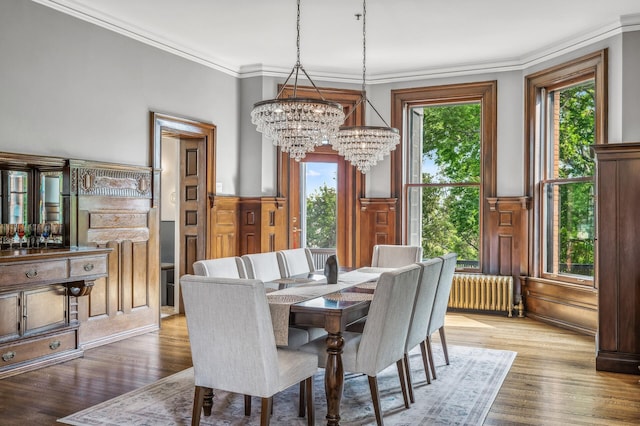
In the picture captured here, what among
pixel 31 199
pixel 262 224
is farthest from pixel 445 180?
pixel 31 199

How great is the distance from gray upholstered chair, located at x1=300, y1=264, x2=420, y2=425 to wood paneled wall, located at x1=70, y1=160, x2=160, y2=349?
254 cm

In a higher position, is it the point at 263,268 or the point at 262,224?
the point at 262,224

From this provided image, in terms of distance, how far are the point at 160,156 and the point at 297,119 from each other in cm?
257

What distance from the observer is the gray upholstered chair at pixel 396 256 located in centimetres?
529

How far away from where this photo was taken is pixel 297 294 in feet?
11.7

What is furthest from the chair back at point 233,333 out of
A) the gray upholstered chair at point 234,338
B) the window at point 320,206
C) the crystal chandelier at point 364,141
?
the window at point 320,206

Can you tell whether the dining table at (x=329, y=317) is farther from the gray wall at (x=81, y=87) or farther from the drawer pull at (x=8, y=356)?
the gray wall at (x=81, y=87)

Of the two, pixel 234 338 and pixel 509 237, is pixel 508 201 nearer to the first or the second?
pixel 509 237

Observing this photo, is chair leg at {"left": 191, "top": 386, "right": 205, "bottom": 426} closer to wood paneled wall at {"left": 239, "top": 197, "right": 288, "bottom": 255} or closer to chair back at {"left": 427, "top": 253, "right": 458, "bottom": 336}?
chair back at {"left": 427, "top": 253, "right": 458, "bottom": 336}

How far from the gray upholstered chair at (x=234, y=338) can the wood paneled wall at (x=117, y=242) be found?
242cm

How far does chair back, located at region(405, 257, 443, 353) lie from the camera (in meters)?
3.61

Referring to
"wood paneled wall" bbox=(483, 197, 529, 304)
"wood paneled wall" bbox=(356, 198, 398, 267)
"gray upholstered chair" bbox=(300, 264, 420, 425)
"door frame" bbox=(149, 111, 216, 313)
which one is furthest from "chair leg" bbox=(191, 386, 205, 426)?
Result: "wood paneled wall" bbox=(483, 197, 529, 304)

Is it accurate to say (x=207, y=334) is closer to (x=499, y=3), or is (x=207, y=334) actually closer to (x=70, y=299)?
(x=70, y=299)

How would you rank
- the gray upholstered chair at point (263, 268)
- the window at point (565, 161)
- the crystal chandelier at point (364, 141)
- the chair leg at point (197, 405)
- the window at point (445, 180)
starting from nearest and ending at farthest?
the chair leg at point (197, 405) → the gray upholstered chair at point (263, 268) → the crystal chandelier at point (364, 141) → the window at point (565, 161) → the window at point (445, 180)
